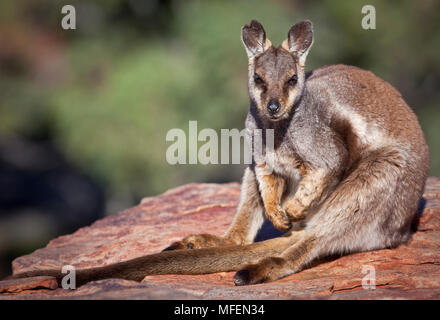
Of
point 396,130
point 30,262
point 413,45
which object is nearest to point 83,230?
point 30,262

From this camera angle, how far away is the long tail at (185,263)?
3.80 metres

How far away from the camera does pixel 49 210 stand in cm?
1423

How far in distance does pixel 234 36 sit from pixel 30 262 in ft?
27.3

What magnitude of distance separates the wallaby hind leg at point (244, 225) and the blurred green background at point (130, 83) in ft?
24.0

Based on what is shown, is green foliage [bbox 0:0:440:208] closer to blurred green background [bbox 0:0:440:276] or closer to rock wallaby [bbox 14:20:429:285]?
blurred green background [bbox 0:0:440:276]

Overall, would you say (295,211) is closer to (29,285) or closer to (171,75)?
(29,285)

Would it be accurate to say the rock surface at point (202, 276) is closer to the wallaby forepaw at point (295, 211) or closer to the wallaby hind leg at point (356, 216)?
the wallaby hind leg at point (356, 216)

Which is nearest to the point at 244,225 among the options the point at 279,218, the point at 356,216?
the point at 279,218

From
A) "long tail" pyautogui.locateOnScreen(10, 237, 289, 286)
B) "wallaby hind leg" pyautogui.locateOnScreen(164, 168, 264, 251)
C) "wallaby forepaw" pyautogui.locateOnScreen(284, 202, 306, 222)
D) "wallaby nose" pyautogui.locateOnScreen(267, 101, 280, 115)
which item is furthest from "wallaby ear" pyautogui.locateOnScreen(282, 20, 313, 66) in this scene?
"long tail" pyautogui.locateOnScreen(10, 237, 289, 286)

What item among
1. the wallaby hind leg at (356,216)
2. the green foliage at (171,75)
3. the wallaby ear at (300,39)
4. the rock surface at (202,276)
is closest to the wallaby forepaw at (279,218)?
the wallaby hind leg at (356,216)

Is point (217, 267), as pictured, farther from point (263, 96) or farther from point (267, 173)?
point (263, 96)

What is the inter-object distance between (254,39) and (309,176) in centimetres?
111

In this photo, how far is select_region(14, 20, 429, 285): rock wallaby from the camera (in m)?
4.01
